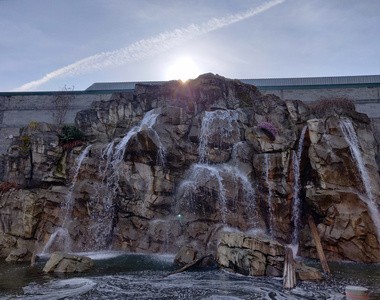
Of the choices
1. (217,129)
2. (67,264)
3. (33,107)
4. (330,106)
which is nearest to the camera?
(67,264)

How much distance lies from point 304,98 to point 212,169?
1759cm

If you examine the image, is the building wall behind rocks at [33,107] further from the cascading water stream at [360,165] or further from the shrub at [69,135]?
the cascading water stream at [360,165]

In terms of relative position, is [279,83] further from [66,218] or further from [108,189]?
[66,218]

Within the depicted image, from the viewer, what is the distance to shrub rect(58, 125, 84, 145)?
27766mm

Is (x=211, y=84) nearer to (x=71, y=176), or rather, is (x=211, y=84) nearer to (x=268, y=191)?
(x=268, y=191)

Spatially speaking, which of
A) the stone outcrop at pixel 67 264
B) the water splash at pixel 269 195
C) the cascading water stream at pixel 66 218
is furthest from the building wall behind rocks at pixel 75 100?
the stone outcrop at pixel 67 264

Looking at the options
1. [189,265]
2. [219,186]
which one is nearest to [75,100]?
[219,186]

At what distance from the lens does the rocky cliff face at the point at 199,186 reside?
21344mm

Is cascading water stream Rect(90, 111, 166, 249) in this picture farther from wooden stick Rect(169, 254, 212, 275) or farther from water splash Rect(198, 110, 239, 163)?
wooden stick Rect(169, 254, 212, 275)

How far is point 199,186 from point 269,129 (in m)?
7.18

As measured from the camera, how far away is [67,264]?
16625 mm

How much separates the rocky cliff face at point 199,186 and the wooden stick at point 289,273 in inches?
248

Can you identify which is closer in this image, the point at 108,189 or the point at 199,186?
the point at 199,186

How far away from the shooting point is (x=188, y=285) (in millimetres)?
13648
